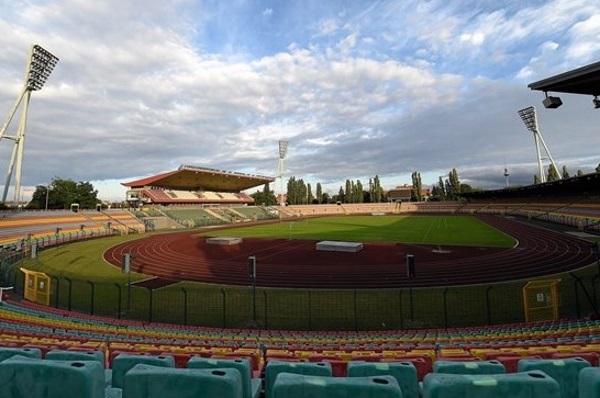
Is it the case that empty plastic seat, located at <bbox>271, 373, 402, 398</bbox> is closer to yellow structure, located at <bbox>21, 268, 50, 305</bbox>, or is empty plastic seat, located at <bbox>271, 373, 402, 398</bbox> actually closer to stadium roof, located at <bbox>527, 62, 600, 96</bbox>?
stadium roof, located at <bbox>527, 62, 600, 96</bbox>

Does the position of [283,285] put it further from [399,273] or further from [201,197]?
[201,197]

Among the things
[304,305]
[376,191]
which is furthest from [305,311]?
[376,191]

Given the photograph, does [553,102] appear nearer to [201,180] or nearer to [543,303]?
[543,303]

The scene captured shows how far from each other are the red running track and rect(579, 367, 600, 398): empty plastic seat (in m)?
19.2

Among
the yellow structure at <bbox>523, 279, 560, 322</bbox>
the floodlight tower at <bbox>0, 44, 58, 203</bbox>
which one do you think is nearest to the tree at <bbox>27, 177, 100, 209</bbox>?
the floodlight tower at <bbox>0, 44, 58, 203</bbox>

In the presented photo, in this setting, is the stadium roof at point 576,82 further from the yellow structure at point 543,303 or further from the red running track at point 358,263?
the red running track at point 358,263

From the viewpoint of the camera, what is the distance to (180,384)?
76.8 inches

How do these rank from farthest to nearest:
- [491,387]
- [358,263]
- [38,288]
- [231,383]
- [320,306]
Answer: [358,263]
[38,288]
[320,306]
[231,383]
[491,387]

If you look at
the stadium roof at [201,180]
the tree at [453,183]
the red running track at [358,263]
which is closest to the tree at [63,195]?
the stadium roof at [201,180]

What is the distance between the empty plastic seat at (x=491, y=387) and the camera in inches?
70.5

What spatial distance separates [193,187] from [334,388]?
90736mm

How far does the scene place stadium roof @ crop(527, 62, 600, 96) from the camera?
10.3 metres

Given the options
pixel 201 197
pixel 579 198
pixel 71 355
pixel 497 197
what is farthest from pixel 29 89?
pixel 497 197

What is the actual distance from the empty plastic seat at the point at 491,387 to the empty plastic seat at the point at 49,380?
1.98 m
